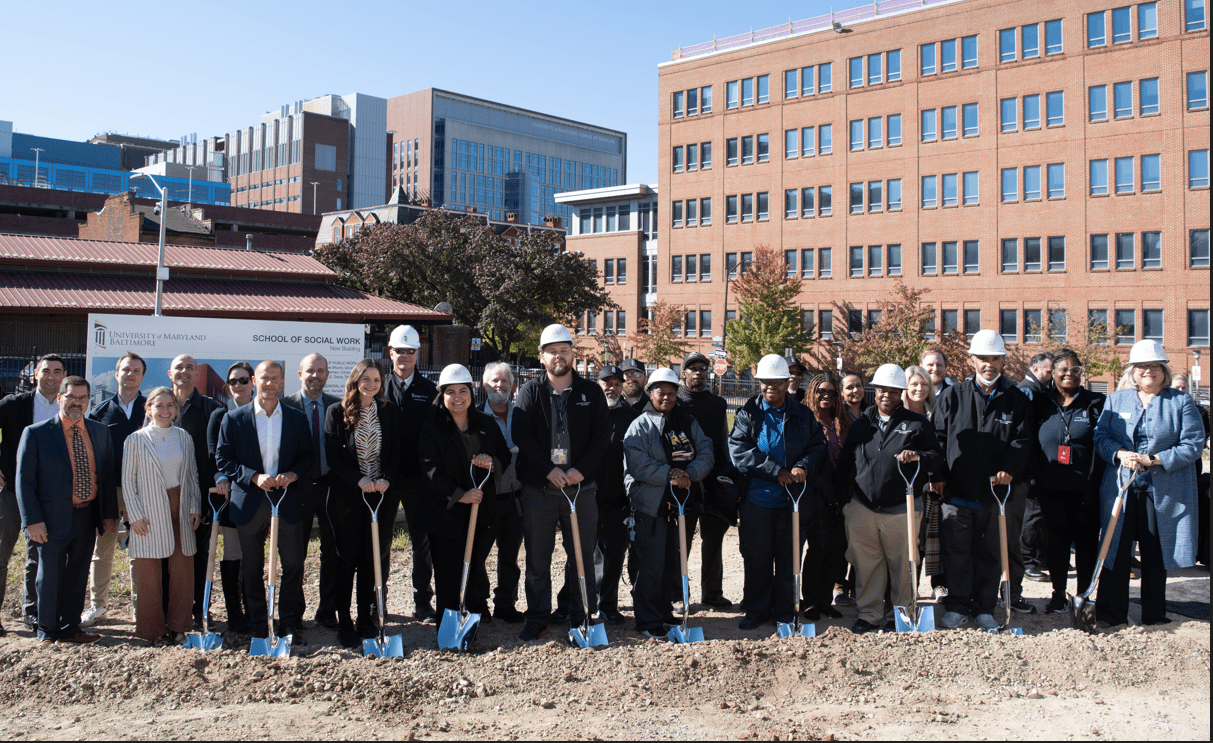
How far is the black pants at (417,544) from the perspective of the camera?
7.04m

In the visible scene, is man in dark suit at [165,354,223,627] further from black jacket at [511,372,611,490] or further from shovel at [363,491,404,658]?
black jacket at [511,372,611,490]

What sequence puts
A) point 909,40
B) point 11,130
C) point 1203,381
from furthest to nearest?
point 11,130 → point 909,40 → point 1203,381

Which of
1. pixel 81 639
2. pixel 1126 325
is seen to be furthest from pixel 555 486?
pixel 1126 325

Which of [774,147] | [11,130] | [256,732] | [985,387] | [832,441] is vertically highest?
[11,130]

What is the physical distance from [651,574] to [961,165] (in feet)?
149

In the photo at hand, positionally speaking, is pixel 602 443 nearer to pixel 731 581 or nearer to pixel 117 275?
pixel 731 581

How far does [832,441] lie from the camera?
288 inches

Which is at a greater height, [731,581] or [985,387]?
[985,387]

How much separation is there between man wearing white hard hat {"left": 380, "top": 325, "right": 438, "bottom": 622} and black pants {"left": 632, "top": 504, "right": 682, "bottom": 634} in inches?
64.1

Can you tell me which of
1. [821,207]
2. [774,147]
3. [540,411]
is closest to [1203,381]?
[821,207]

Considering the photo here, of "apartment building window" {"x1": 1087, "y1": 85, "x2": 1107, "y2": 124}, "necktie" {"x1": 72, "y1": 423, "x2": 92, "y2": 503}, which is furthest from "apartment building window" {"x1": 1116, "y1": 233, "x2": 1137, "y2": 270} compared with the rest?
"necktie" {"x1": 72, "y1": 423, "x2": 92, "y2": 503}

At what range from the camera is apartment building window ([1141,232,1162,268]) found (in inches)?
1657

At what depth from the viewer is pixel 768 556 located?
6980 mm

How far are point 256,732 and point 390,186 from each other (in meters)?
134
